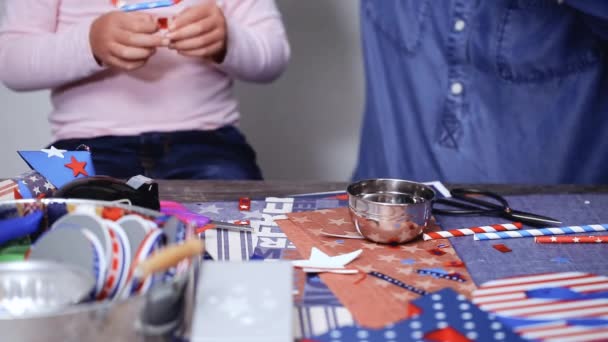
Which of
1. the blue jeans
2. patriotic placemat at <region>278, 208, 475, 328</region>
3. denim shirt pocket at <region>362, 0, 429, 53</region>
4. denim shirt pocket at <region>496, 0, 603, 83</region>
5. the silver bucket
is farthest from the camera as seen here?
denim shirt pocket at <region>362, 0, 429, 53</region>

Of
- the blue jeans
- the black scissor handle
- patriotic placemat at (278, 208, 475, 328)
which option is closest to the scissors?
the black scissor handle

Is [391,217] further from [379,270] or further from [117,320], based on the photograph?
[117,320]

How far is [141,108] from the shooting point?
1146 millimetres

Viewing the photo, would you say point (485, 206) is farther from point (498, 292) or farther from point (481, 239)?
point (498, 292)

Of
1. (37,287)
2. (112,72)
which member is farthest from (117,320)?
(112,72)

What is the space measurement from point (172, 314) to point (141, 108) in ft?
2.44

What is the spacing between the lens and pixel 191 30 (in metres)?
0.99

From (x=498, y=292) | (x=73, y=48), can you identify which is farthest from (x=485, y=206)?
(x=73, y=48)

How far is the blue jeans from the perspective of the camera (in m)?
1.05

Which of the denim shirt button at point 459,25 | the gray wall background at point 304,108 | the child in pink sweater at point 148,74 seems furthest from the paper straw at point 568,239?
the gray wall background at point 304,108

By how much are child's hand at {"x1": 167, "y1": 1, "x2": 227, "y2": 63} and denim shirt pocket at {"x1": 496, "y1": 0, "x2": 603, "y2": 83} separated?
56 centimetres

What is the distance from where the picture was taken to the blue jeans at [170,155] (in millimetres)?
1053

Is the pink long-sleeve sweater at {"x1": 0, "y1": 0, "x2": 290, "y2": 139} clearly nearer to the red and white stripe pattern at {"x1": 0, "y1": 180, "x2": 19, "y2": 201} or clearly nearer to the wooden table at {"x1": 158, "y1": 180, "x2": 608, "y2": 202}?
the wooden table at {"x1": 158, "y1": 180, "x2": 608, "y2": 202}

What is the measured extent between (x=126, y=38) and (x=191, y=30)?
96mm
